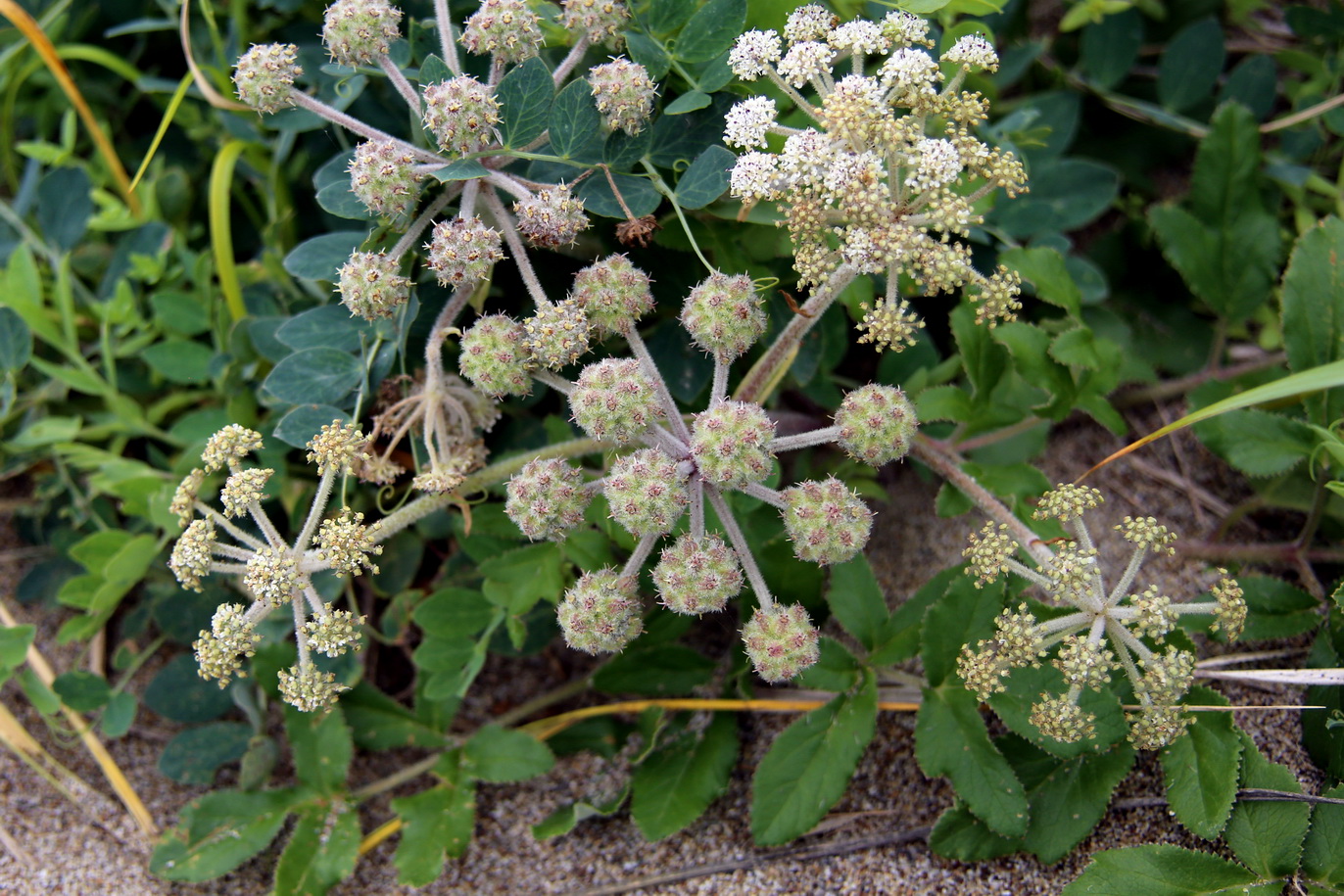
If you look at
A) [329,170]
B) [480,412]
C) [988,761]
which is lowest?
[988,761]

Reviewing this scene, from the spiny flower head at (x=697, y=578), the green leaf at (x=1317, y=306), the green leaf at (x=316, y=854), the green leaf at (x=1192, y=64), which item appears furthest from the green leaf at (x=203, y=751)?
the green leaf at (x=1192, y=64)

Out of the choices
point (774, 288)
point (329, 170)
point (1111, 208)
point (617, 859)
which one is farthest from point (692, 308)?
point (1111, 208)

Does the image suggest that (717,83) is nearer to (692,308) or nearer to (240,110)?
(692,308)

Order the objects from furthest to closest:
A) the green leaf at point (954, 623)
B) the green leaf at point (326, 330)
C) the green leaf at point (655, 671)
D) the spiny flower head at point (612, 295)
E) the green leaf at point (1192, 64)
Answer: the green leaf at point (1192, 64)
the green leaf at point (655, 671)
the green leaf at point (326, 330)
the green leaf at point (954, 623)
the spiny flower head at point (612, 295)

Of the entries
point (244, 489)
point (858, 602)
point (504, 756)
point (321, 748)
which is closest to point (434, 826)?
point (504, 756)

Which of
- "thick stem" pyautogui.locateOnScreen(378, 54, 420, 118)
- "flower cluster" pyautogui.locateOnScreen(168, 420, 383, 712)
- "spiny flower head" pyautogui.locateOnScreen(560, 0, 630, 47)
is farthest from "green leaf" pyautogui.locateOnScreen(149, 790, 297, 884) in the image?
"spiny flower head" pyautogui.locateOnScreen(560, 0, 630, 47)

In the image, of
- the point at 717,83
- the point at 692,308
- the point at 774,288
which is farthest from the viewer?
the point at 774,288

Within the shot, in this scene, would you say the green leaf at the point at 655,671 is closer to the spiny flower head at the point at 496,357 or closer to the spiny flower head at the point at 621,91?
the spiny flower head at the point at 496,357
